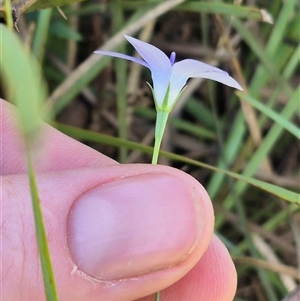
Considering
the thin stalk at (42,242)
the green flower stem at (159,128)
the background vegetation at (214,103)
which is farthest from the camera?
the background vegetation at (214,103)

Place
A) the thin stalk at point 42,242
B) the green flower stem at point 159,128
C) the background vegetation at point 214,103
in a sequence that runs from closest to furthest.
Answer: the thin stalk at point 42,242, the green flower stem at point 159,128, the background vegetation at point 214,103

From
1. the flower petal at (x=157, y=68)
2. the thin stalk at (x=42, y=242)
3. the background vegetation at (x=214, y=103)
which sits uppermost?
the flower petal at (x=157, y=68)

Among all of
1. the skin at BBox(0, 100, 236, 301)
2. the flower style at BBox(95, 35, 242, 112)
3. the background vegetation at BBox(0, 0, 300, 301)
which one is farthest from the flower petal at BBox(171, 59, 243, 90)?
the background vegetation at BBox(0, 0, 300, 301)

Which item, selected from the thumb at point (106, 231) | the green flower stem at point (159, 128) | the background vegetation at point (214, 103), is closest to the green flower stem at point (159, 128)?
the green flower stem at point (159, 128)

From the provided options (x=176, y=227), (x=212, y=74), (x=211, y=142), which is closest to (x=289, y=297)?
(x=176, y=227)

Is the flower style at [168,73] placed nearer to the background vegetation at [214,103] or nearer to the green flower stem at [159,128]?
the green flower stem at [159,128]

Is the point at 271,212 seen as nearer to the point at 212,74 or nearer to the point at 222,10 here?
the point at 222,10

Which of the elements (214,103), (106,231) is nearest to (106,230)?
(106,231)

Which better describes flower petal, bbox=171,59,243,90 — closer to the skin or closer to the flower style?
the flower style
